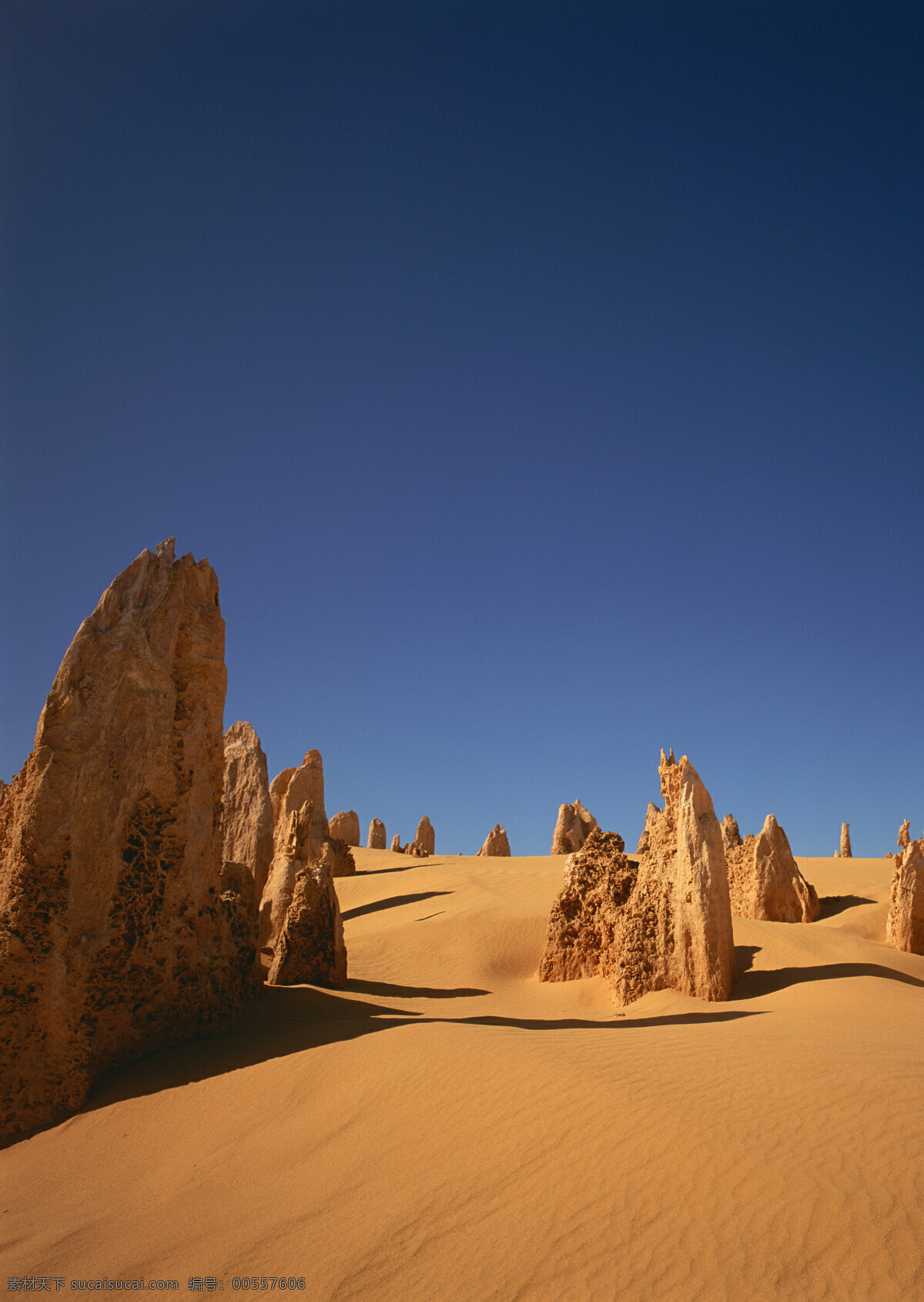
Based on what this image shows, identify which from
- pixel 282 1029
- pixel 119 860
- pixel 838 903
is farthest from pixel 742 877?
pixel 119 860

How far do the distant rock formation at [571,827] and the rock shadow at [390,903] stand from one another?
38.1 ft

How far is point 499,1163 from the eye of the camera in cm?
508

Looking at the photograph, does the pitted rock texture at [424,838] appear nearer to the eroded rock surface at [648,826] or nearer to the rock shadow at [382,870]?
the rock shadow at [382,870]

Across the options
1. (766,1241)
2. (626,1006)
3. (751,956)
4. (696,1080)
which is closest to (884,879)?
(751,956)

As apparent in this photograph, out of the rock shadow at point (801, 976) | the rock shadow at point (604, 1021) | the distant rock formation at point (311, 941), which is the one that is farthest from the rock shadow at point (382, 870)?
the rock shadow at point (604, 1021)

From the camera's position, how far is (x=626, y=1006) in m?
11.4

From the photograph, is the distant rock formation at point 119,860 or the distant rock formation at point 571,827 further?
the distant rock formation at point 571,827

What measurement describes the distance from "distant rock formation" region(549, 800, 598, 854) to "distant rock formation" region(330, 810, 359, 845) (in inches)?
379

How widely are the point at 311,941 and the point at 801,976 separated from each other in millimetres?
7674

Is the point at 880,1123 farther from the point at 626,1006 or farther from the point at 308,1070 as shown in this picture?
the point at 626,1006

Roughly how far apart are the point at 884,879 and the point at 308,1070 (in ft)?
75.8

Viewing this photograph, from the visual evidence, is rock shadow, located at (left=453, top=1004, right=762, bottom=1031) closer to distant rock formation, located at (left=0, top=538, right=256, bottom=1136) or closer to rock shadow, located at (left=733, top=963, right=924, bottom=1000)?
rock shadow, located at (left=733, top=963, right=924, bottom=1000)

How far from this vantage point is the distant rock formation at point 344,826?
36.7m

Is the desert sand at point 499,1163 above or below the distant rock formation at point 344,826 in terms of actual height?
below
